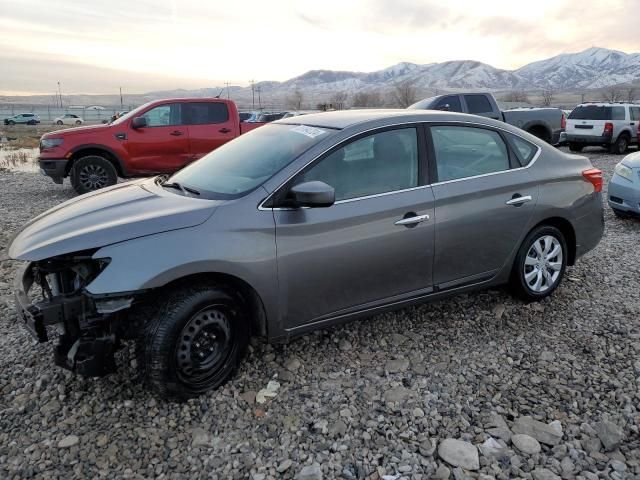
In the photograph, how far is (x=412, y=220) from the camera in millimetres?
3502

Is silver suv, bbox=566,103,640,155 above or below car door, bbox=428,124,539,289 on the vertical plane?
above

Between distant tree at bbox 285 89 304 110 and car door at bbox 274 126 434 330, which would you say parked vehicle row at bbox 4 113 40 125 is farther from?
car door at bbox 274 126 434 330

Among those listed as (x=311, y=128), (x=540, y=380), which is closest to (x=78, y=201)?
(x=311, y=128)

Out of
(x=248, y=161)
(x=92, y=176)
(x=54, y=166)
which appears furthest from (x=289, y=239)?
(x=54, y=166)

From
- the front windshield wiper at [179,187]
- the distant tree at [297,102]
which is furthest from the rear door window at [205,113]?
the distant tree at [297,102]

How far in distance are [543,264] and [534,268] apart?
110 mm

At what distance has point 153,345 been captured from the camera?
9.30 ft

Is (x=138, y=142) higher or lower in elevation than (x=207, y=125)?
lower

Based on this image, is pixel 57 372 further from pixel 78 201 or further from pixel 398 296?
pixel 398 296

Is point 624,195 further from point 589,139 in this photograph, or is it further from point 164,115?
point 589,139

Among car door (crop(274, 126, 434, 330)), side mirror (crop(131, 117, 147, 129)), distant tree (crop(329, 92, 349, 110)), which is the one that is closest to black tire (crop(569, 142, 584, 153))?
side mirror (crop(131, 117, 147, 129))

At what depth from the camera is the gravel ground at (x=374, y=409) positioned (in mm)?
2619

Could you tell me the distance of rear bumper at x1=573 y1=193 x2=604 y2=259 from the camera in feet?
14.6

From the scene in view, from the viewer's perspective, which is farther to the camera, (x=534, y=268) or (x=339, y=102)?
(x=339, y=102)
